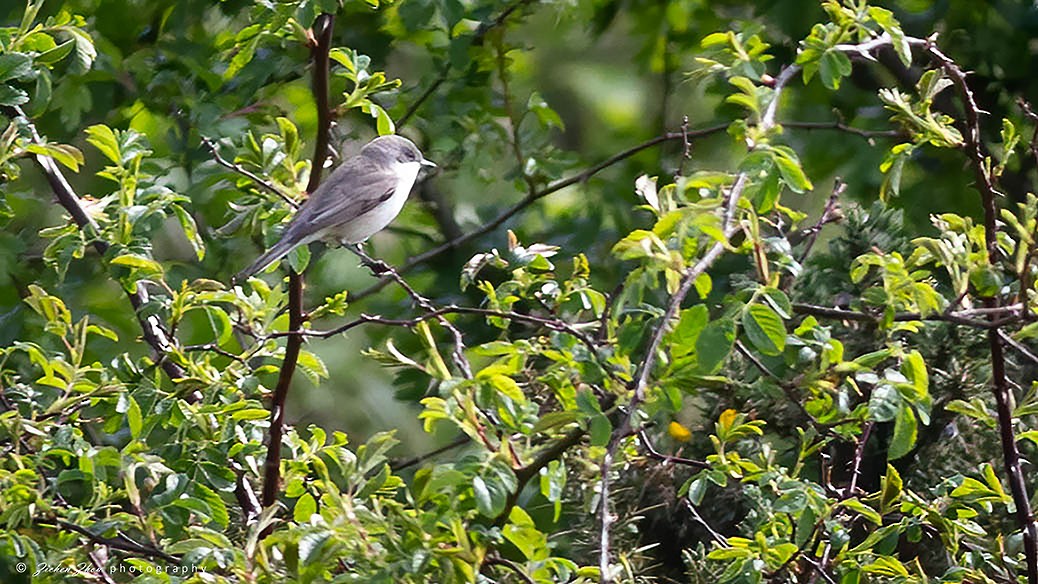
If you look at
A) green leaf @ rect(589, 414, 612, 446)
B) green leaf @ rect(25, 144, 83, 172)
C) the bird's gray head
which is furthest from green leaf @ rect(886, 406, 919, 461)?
the bird's gray head

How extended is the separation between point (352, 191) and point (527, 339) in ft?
4.67

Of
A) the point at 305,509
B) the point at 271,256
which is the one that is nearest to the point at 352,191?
the point at 271,256

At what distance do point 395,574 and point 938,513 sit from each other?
87 cm

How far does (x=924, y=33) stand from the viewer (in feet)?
15.1

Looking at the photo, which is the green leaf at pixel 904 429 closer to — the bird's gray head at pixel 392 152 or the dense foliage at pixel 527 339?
the dense foliage at pixel 527 339

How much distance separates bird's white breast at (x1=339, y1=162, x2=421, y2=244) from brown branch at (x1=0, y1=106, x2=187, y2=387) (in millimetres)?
1350

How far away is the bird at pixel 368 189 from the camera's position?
395cm

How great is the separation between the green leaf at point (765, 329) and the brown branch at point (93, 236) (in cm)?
117

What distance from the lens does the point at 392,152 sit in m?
4.20

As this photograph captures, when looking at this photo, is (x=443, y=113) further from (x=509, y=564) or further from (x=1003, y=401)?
(x=509, y=564)

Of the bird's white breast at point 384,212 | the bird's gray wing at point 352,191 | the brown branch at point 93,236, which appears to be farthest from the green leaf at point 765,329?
the bird's white breast at point 384,212

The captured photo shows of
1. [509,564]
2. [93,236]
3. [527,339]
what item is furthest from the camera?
[527,339]

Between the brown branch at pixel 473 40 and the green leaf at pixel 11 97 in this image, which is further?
the brown branch at pixel 473 40

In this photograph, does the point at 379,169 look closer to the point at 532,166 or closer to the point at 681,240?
the point at 532,166
